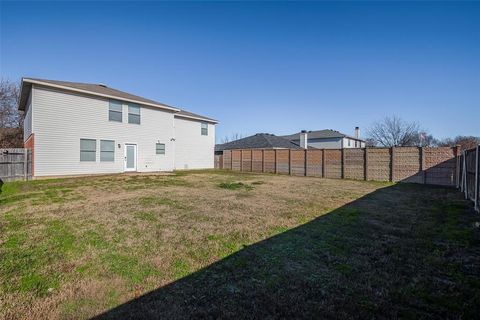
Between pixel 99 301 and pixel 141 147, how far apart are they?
1578 cm

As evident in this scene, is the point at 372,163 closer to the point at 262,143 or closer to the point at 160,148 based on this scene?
the point at 160,148

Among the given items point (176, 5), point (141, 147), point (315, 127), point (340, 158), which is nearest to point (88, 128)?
point (141, 147)

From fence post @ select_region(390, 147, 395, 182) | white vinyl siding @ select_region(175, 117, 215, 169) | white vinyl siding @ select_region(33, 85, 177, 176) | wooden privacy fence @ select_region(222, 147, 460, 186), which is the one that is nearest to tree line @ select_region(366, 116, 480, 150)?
wooden privacy fence @ select_region(222, 147, 460, 186)

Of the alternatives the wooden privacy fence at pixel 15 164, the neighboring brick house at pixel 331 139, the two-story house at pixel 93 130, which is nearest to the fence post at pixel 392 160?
the two-story house at pixel 93 130

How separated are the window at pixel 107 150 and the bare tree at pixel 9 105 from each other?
15105mm

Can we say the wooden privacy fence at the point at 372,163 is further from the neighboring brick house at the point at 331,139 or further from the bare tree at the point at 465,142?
the neighboring brick house at the point at 331,139

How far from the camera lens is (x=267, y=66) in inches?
634

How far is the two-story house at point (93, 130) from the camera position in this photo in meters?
12.5

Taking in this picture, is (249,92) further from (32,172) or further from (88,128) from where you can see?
(32,172)

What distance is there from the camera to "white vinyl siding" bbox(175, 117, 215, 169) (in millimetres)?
20781

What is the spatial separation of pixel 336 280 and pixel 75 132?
15574 millimetres

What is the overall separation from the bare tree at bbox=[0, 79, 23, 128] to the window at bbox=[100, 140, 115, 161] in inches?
595

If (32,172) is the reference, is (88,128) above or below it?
above

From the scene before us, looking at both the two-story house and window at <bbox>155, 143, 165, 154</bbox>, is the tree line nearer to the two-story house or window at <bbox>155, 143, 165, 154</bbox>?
the two-story house
